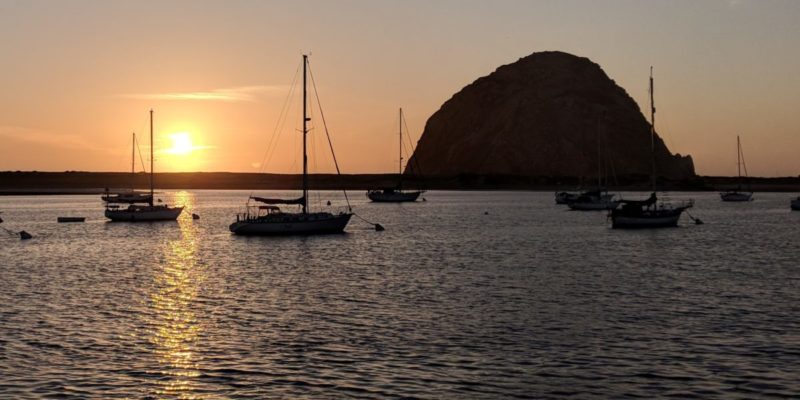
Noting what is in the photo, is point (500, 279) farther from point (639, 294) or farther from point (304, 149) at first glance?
point (304, 149)

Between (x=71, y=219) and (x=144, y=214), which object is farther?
(x=71, y=219)

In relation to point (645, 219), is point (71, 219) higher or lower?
lower

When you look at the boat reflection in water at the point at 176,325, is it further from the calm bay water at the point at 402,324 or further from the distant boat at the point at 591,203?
the distant boat at the point at 591,203

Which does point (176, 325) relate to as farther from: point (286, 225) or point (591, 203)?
point (591, 203)

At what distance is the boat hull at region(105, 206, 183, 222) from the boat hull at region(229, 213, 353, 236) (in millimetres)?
29468

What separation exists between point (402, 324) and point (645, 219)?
187 feet

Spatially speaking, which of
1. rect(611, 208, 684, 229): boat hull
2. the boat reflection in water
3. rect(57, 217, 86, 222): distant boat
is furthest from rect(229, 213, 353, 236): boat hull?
rect(57, 217, 86, 222): distant boat

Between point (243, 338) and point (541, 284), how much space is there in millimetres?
16718

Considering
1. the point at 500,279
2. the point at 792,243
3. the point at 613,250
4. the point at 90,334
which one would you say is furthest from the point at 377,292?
the point at 792,243

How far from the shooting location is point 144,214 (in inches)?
3915

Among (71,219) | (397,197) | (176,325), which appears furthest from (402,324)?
(397,197)

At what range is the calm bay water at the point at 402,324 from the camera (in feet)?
64.6

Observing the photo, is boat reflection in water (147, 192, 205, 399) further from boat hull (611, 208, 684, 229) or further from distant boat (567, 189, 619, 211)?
distant boat (567, 189, 619, 211)

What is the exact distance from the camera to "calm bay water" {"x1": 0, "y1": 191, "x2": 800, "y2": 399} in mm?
19688
